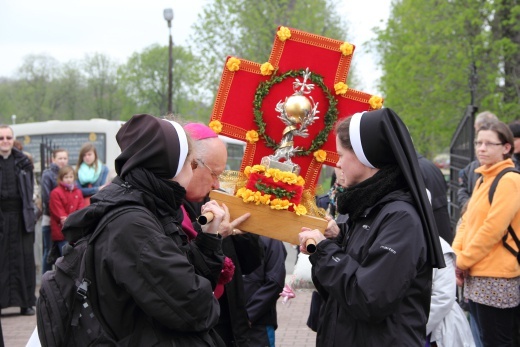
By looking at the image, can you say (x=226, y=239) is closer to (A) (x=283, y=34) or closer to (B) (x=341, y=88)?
(B) (x=341, y=88)

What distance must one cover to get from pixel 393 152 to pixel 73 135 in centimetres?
1595

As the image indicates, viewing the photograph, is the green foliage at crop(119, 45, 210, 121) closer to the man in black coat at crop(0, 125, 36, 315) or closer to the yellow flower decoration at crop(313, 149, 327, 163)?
the man in black coat at crop(0, 125, 36, 315)

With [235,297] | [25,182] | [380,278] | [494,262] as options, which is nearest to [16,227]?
[25,182]

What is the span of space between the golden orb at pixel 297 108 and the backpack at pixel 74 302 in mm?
1853

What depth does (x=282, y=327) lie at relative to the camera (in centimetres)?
1004

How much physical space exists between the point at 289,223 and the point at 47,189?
7.98m

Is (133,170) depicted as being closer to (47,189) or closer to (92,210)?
(92,210)

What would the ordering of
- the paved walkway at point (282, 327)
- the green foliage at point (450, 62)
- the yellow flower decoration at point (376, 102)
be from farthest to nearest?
the green foliage at point (450, 62) → the paved walkway at point (282, 327) → the yellow flower decoration at point (376, 102)

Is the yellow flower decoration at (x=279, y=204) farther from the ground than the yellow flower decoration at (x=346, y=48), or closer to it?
closer to it

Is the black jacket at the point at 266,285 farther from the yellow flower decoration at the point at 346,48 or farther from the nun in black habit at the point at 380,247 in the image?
the nun in black habit at the point at 380,247

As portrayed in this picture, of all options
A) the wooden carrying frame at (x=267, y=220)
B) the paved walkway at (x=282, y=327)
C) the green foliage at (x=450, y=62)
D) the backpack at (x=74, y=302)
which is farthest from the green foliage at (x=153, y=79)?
the backpack at (x=74, y=302)

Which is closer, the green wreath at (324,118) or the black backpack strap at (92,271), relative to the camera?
the black backpack strap at (92,271)

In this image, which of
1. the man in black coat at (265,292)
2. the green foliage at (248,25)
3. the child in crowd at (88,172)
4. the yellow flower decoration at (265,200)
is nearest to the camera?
the yellow flower decoration at (265,200)

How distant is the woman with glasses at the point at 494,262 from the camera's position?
583cm
